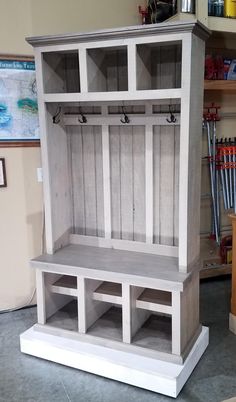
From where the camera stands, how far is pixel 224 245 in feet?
12.8

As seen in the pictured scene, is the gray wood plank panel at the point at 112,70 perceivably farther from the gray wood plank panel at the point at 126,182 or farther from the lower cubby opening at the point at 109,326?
the lower cubby opening at the point at 109,326

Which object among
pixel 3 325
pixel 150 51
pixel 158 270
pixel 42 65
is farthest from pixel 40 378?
pixel 150 51

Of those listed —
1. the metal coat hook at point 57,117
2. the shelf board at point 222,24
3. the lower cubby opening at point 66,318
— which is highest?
the shelf board at point 222,24

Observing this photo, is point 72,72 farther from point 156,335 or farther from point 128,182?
point 156,335

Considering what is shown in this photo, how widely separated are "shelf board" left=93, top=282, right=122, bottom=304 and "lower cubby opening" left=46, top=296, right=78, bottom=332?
0.28 m

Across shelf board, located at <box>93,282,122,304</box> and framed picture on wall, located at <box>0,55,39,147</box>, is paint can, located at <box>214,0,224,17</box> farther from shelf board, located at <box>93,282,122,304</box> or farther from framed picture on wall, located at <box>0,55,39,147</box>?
shelf board, located at <box>93,282,122,304</box>

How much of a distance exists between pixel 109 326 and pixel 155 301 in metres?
0.42

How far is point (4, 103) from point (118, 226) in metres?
1.29

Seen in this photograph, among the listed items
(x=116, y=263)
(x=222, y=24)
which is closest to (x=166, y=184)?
(x=116, y=263)

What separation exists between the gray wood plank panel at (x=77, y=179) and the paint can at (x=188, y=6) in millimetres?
1194

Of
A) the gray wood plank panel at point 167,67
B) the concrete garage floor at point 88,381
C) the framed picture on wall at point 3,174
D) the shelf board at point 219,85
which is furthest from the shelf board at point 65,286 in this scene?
the shelf board at point 219,85

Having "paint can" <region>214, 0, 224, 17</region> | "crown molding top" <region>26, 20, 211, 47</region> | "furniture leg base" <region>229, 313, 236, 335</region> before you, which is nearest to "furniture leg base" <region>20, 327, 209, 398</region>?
"furniture leg base" <region>229, 313, 236, 335</region>

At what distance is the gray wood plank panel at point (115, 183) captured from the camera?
2.74m

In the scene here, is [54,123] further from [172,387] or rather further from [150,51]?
[172,387]
